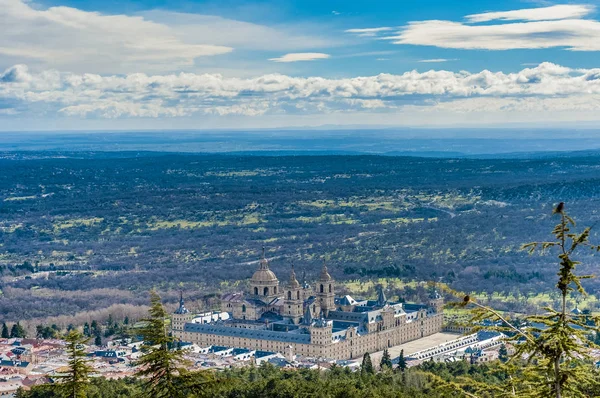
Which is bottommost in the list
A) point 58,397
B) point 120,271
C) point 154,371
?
point 120,271

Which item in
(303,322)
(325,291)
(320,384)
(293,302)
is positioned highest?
(320,384)

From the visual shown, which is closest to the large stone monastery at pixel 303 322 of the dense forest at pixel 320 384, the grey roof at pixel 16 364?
the dense forest at pixel 320 384

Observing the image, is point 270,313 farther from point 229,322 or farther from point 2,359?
point 2,359

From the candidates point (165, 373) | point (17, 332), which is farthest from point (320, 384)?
point (17, 332)

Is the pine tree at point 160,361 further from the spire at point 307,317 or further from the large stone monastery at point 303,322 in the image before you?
the spire at point 307,317

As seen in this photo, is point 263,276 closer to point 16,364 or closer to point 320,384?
point 16,364

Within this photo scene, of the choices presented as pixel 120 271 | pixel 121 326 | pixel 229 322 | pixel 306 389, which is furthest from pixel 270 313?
pixel 120 271

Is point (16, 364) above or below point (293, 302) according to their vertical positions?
below

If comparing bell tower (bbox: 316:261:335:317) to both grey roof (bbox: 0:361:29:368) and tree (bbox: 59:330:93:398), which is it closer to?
grey roof (bbox: 0:361:29:368)
